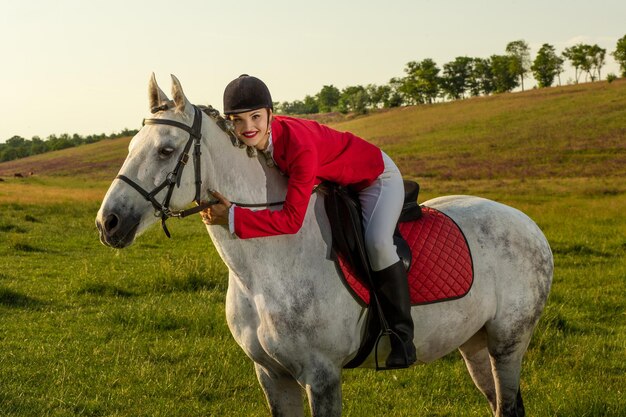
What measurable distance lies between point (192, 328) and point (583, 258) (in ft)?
30.8

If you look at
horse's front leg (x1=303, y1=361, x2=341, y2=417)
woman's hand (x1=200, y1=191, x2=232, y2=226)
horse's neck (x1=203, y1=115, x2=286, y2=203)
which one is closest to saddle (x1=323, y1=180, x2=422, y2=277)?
horse's neck (x1=203, y1=115, x2=286, y2=203)

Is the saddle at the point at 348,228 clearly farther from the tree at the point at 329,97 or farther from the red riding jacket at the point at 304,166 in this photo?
the tree at the point at 329,97

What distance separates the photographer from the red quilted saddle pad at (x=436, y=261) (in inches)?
183

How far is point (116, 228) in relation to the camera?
11.8ft

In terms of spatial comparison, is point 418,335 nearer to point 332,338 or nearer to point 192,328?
point 332,338

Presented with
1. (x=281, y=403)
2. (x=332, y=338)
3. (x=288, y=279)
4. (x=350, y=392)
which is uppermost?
(x=288, y=279)

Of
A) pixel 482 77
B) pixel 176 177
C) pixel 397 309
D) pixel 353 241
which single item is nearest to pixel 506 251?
pixel 397 309

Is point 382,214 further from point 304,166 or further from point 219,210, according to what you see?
point 219,210

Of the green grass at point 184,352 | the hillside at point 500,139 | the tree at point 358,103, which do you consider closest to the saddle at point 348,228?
the green grass at point 184,352

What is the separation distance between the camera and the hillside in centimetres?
4588

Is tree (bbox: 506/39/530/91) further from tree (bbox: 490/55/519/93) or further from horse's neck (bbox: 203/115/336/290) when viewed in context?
horse's neck (bbox: 203/115/336/290)

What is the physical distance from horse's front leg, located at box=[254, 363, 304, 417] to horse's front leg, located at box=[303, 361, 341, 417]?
33 cm

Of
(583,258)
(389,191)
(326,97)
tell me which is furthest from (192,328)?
(326,97)

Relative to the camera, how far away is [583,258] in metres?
14.5
